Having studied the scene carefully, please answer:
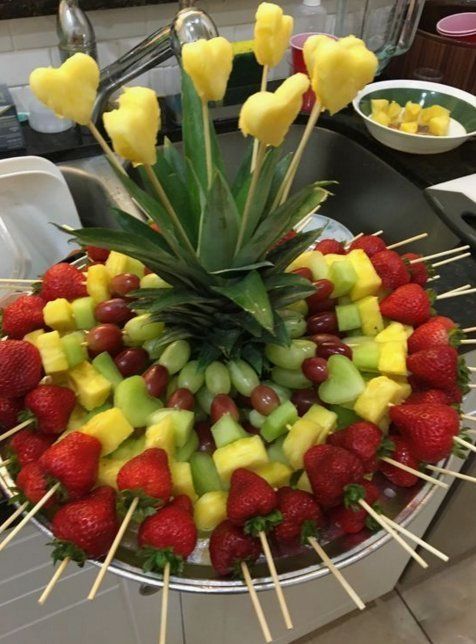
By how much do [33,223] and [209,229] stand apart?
2.21 ft

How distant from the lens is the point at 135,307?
685 mm

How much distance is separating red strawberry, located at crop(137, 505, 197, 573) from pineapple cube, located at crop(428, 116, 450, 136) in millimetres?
1154

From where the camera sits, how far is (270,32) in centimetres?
53

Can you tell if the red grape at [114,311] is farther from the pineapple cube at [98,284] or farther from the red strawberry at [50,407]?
the red strawberry at [50,407]

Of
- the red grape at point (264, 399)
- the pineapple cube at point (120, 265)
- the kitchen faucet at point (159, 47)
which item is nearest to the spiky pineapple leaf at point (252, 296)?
the red grape at point (264, 399)

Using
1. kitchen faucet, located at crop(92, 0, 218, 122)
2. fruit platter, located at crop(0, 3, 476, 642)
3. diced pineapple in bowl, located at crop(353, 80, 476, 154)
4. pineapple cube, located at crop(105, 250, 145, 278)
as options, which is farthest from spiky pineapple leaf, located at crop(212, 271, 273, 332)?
diced pineapple in bowl, located at crop(353, 80, 476, 154)

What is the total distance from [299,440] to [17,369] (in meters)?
0.36

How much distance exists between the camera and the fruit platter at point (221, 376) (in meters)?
0.53

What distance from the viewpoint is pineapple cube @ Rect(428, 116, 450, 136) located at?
51.9 inches

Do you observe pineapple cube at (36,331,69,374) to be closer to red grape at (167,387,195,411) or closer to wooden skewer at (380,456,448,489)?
red grape at (167,387,195,411)

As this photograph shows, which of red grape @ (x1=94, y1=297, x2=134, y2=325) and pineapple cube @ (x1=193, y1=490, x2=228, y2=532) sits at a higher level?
red grape @ (x1=94, y1=297, x2=134, y2=325)

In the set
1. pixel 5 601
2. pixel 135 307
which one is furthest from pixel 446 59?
pixel 5 601

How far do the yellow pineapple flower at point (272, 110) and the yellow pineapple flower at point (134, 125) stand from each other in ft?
0.28

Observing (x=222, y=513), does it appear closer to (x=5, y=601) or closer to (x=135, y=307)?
(x=135, y=307)
